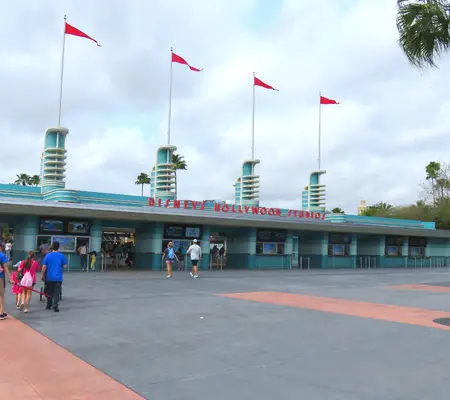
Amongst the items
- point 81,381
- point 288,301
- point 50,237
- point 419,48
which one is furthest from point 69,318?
point 50,237

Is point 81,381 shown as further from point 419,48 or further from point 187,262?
point 187,262

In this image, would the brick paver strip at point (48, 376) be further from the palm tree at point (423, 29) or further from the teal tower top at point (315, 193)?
the teal tower top at point (315, 193)

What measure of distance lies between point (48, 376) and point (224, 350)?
107 inches

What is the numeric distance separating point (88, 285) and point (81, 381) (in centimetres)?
1207

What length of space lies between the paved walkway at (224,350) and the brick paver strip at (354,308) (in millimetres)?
32

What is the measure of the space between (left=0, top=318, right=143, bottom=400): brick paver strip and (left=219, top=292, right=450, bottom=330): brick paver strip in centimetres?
707

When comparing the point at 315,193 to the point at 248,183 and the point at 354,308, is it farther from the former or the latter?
the point at 354,308

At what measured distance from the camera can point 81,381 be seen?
5938 mm

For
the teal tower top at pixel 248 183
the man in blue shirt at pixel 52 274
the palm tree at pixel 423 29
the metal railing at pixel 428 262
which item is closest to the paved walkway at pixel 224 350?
the man in blue shirt at pixel 52 274

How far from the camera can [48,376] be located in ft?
20.0

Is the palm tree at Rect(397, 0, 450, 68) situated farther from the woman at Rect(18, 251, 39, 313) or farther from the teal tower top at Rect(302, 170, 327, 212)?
the teal tower top at Rect(302, 170, 327, 212)

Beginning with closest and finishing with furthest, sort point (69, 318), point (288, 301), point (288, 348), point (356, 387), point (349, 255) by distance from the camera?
point (356, 387)
point (288, 348)
point (69, 318)
point (288, 301)
point (349, 255)

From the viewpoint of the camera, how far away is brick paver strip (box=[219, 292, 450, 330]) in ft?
36.6

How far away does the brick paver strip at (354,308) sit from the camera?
11164 millimetres
